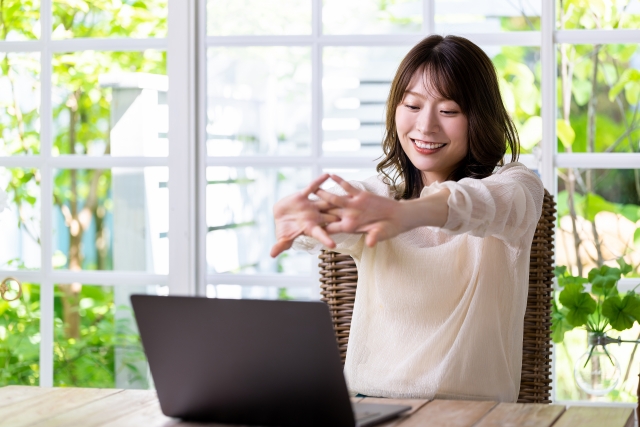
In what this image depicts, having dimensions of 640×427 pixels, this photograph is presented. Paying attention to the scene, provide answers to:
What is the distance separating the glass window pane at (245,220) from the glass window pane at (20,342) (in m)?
0.70

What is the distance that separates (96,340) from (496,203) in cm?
186

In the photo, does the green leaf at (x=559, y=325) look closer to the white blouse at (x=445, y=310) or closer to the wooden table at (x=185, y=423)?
the white blouse at (x=445, y=310)

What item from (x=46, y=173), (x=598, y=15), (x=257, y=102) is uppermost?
(x=598, y=15)

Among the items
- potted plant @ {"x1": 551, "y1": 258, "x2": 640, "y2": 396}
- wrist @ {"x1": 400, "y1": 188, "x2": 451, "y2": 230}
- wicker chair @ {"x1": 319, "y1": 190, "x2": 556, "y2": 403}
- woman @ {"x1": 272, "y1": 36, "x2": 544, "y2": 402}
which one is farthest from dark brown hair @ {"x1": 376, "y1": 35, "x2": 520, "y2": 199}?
potted plant @ {"x1": 551, "y1": 258, "x2": 640, "y2": 396}

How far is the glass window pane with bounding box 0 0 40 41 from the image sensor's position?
114 inches

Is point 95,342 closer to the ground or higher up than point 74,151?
closer to the ground

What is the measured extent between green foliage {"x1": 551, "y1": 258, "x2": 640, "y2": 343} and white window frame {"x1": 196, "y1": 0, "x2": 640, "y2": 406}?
0.22 metres

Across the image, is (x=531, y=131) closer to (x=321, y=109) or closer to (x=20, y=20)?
(x=321, y=109)

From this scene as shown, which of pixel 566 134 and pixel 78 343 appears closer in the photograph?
pixel 566 134

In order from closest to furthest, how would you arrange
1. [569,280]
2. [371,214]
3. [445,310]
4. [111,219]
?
1. [371,214]
2. [445,310]
3. [569,280]
4. [111,219]

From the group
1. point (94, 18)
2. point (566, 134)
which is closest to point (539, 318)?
point (566, 134)

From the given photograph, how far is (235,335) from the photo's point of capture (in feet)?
3.94

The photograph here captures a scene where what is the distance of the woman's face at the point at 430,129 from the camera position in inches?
71.5

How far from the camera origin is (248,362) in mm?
Result: 1208
